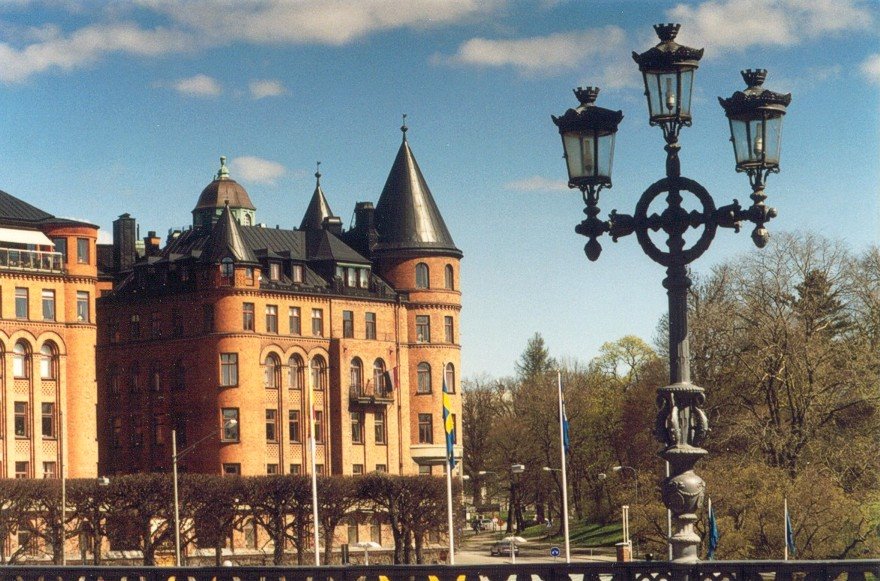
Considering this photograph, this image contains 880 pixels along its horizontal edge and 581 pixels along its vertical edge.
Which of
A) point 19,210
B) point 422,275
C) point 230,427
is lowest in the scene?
point 230,427

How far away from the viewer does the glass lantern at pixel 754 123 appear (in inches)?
863

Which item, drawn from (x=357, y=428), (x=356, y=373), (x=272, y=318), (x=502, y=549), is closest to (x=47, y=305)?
(x=272, y=318)

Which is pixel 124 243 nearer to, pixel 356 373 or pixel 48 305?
pixel 356 373

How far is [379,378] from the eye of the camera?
11838 centimetres

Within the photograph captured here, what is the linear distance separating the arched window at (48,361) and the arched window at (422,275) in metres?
28.8

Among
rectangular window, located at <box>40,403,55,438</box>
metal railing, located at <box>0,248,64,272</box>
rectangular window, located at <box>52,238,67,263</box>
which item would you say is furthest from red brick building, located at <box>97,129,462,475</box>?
metal railing, located at <box>0,248,64,272</box>

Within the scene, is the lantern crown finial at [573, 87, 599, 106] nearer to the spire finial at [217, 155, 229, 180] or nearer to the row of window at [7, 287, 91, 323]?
the row of window at [7, 287, 91, 323]

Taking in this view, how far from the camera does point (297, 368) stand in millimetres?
115375

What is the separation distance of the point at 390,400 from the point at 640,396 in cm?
1663

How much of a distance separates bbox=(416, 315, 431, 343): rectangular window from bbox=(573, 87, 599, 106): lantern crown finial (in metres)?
97.6

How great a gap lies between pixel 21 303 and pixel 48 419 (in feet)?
21.4

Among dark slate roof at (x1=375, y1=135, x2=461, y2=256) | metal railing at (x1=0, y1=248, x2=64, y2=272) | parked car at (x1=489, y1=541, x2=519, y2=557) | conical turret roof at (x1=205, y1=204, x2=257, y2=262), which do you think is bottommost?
parked car at (x1=489, y1=541, x2=519, y2=557)

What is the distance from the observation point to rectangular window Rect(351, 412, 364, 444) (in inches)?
4572

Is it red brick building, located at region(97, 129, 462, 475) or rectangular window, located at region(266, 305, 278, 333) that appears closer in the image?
red brick building, located at region(97, 129, 462, 475)
